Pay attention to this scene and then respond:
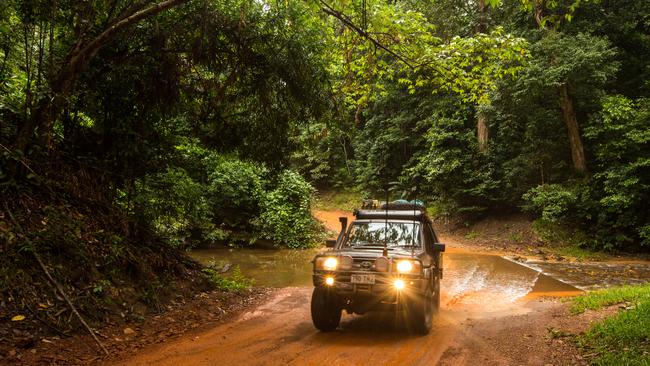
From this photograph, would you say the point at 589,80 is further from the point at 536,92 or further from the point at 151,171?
the point at 151,171

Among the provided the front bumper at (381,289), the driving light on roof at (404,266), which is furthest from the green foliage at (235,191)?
the driving light on roof at (404,266)

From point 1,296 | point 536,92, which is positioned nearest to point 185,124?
point 1,296

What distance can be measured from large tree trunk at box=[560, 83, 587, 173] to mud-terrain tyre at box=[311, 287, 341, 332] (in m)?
16.4

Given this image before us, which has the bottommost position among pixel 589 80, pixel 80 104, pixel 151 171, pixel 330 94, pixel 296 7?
pixel 151 171

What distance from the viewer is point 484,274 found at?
13281 millimetres

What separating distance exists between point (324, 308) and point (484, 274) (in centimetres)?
848

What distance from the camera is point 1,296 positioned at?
533 centimetres

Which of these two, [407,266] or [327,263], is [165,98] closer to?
[327,263]

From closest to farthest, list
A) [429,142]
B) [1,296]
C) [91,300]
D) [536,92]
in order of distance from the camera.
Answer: [1,296]
[91,300]
[536,92]
[429,142]

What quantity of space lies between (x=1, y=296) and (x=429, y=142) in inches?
1021

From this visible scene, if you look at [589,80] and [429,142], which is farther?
[429,142]

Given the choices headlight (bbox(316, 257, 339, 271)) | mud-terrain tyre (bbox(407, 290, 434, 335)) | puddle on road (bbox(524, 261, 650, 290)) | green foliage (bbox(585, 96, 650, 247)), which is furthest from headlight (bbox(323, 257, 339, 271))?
green foliage (bbox(585, 96, 650, 247))

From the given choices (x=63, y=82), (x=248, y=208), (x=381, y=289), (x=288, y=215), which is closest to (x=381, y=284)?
(x=381, y=289)

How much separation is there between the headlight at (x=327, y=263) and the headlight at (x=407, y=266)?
3.05 ft
